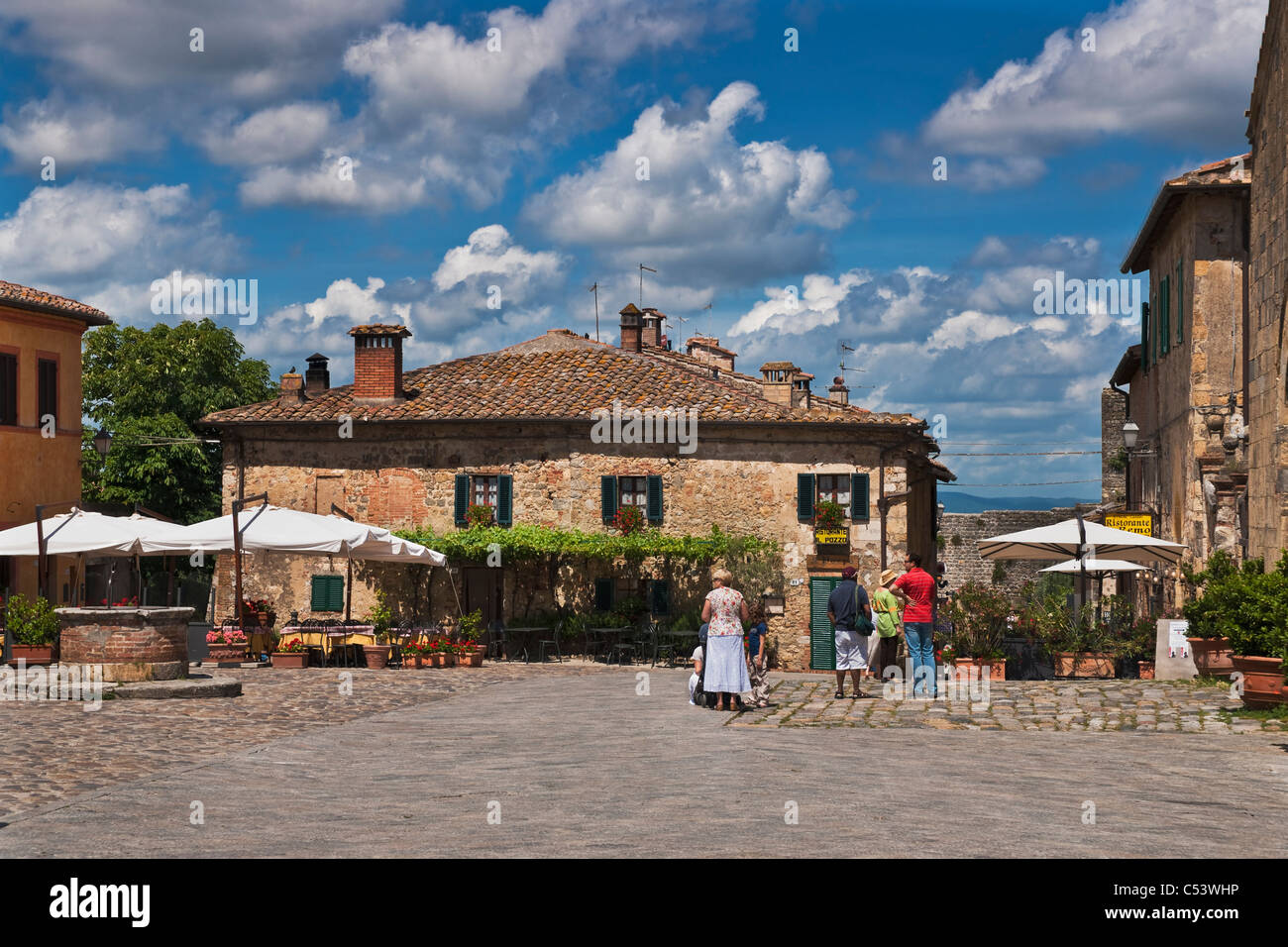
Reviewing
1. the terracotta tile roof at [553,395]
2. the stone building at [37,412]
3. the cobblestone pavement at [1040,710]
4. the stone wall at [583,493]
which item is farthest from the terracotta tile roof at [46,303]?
the cobblestone pavement at [1040,710]

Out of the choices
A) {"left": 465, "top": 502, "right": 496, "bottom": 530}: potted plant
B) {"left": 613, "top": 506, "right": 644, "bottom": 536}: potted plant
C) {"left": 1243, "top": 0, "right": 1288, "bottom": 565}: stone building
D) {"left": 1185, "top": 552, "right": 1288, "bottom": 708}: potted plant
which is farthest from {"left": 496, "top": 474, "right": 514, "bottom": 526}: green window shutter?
{"left": 1185, "top": 552, "right": 1288, "bottom": 708}: potted plant

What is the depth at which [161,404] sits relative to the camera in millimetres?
41000

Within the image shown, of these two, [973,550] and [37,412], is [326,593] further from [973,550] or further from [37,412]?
[973,550]

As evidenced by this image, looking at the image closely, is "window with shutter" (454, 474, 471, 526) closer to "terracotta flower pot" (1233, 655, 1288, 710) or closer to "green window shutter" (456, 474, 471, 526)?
"green window shutter" (456, 474, 471, 526)

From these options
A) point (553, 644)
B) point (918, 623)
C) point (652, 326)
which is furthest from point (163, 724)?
point (652, 326)

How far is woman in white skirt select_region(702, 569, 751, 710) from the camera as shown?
1478 centimetres

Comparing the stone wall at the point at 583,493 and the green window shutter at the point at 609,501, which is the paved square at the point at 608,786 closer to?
the stone wall at the point at 583,493

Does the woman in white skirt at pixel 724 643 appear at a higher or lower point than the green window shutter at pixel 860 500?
lower

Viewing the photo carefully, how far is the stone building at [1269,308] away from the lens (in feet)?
49.6

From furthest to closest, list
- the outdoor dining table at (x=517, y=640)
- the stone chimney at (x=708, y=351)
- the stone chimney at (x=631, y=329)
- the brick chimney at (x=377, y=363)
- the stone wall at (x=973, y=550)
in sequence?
the stone wall at (x=973, y=550), the stone chimney at (x=708, y=351), the stone chimney at (x=631, y=329), the brick chimney at (x=377, y=363), the outdoor dining table at (x=517, y=640)

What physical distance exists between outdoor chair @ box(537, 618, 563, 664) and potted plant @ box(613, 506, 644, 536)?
2288mm

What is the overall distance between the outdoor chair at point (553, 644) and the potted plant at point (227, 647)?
623 cm
